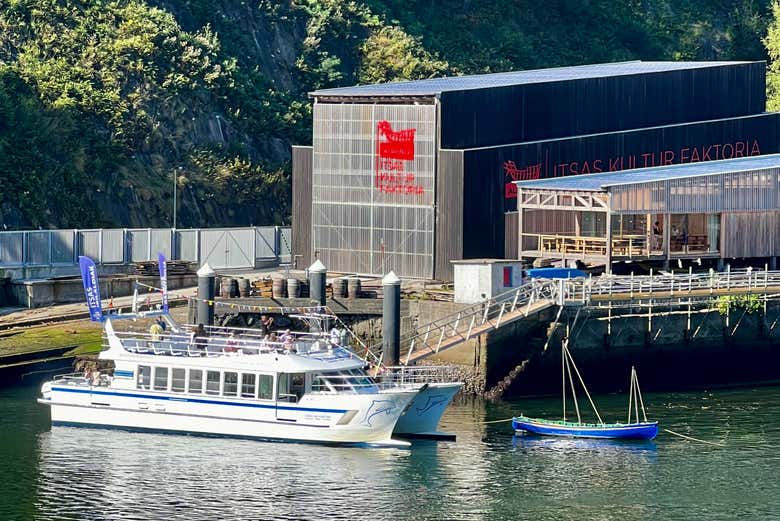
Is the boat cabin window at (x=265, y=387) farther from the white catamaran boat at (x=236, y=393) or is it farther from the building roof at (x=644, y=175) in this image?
the building roof at (x=644, y=175)

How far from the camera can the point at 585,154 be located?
105750mm

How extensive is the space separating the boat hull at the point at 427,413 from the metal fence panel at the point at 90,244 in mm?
28047

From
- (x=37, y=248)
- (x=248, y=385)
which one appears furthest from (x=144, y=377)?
(x=37, y=248)

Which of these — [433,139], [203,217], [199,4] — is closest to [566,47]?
[199,4]

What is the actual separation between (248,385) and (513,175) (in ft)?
90.5

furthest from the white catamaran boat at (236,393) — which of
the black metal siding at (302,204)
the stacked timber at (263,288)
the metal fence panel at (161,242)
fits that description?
the black metal siding at (302,204)

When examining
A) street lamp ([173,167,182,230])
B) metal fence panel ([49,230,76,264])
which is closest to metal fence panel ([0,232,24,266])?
metal fence panel ([49,230,76,264])

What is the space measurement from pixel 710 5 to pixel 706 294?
75752 millimetres

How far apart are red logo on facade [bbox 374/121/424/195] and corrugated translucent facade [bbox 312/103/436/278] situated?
5cm

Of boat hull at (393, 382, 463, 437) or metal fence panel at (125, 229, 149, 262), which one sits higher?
metal fence panel at (125, 229, 149, 262)

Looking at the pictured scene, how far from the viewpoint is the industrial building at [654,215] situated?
97312 mm

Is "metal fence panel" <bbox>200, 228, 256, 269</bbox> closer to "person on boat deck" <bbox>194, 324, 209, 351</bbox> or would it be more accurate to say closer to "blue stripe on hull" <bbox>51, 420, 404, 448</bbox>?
"person on boat deck" <bbox>194, 324, 209, 351</bbox>

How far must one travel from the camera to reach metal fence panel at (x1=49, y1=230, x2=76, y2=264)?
100500 millimetres

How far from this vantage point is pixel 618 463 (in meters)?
74.8
